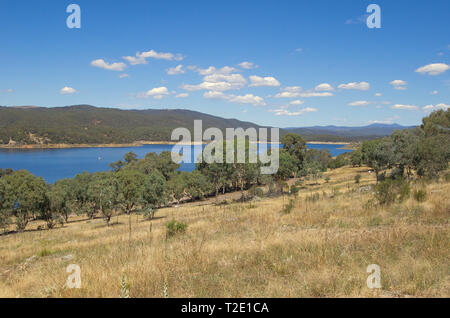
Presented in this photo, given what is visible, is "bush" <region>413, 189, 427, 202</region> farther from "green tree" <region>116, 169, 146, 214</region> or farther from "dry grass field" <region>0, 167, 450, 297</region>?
"green tree" <region>116, 169, 146, 214</region>

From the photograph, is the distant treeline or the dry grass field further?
the distant treeline

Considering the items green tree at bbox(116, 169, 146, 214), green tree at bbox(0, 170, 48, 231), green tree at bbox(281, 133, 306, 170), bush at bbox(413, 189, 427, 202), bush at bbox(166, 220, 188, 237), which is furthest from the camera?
green tree at bbox(281, 133, 306, 170)

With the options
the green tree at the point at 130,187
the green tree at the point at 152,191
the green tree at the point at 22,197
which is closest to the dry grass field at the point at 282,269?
the green tree at the point at 152,191

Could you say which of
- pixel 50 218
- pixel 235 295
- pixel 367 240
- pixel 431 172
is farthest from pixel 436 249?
pixel 50 218

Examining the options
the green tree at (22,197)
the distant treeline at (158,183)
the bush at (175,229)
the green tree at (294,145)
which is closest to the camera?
the bush at (175,229)

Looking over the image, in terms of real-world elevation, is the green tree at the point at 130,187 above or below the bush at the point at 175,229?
below

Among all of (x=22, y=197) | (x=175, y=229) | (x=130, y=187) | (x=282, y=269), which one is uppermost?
(x=282, y=269)

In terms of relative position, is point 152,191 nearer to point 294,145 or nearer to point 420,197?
point 420,197

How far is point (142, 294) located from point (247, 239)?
3.85m

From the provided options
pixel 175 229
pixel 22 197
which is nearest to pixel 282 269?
pixel 175 229

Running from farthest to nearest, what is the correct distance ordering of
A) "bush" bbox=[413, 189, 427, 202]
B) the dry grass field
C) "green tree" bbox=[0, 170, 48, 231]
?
"green tree" bbox=[0, 170, 48, 231]
"bush" bbox=[413, 189, 427, 202]
the dry grass field

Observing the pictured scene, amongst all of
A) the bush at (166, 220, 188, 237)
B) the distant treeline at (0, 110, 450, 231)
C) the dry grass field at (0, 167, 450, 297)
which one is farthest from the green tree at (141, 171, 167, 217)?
the dry grass field at (0, 167, 450, 297)

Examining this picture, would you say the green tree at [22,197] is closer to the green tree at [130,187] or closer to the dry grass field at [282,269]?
the green tree at [130,187]
